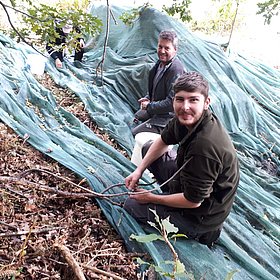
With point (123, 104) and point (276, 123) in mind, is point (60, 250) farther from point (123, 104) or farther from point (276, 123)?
point (276, 123)

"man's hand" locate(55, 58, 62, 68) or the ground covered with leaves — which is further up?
the ground covered with leaves

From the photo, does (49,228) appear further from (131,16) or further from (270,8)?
(270,8)

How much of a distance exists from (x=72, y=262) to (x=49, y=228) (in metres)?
0.38

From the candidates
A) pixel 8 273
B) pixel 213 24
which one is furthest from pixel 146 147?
pixel 213 24

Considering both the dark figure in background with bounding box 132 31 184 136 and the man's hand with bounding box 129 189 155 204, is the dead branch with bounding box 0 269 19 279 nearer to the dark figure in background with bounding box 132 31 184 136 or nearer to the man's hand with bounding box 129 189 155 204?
the man's hand with bounding box 129 189 155 204

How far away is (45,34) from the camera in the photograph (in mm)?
1611

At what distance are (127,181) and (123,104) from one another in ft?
7.46

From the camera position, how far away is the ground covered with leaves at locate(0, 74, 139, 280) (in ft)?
4.68

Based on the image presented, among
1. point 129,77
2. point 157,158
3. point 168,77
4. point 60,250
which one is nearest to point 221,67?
point 129,77

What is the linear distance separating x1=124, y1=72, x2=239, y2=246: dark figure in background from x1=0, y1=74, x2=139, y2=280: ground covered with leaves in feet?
0.91

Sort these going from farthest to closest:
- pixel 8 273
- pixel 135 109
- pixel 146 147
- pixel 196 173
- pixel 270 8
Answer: pixel 270 8 < pixel 135 109 < pixel 146 147 < pixel 196 173 < pixel 8 273

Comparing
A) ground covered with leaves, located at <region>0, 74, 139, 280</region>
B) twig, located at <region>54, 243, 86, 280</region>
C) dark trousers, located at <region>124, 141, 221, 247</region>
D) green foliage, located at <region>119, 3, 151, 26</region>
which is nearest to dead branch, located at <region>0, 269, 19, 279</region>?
ground covered with leaves, located at <region>0, 74, 139, 280</region>

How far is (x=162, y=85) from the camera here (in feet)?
10.2

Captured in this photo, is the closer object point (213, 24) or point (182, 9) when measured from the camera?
point (182, 9)
